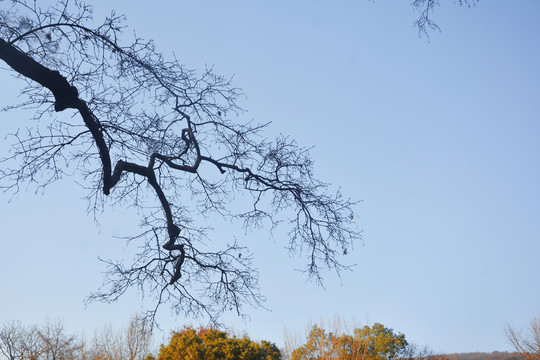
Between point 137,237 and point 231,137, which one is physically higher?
point 231,137

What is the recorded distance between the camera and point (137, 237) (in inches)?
189

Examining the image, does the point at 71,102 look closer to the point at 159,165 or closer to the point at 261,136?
the point at 159,165

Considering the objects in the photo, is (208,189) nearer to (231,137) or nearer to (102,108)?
(231,137)

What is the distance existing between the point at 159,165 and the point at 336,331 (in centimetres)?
286

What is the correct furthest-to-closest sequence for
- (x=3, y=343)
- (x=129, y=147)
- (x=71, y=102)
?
(x=3, y=343) < (x=129, y=147) < (x=71, y=102)

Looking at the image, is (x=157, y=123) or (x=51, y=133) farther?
(x=157, y=123)

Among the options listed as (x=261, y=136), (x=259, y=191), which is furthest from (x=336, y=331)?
(x=261, y=136)

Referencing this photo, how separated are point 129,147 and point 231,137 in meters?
1.07

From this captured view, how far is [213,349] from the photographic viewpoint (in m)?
8.79

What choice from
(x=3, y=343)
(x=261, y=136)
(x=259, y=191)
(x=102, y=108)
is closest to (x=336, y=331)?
(x=259, y=191)

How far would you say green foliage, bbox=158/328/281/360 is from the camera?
28.8ft

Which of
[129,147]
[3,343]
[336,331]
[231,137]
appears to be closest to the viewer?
[129,147]

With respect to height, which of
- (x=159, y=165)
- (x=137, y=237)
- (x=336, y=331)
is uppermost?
(x=159, y=165)

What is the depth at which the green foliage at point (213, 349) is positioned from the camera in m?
8.77
